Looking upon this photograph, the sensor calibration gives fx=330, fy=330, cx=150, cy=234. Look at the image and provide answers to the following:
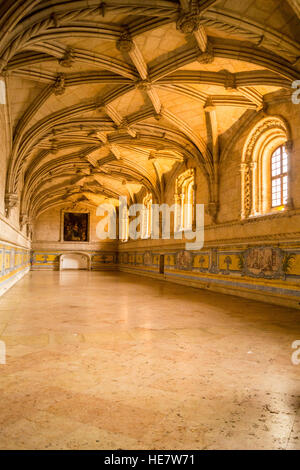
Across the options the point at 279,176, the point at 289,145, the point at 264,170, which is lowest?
the point at 279,176

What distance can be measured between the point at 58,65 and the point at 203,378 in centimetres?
875

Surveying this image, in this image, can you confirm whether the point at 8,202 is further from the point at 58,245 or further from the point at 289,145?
the point at 58,245

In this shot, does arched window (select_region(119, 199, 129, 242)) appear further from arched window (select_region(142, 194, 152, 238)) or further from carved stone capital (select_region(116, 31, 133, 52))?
carved stone capital (select_region(116, 31, 133, 52))

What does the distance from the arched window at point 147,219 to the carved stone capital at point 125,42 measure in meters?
14.4

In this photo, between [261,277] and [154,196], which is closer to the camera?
[261,277]

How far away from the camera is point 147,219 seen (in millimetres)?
22984

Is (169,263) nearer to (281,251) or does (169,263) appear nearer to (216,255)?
(216,255)

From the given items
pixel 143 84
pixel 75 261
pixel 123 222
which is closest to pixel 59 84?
pixel 143 84

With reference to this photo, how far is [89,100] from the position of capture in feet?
37.3

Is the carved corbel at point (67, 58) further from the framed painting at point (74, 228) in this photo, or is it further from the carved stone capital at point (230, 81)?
the framed painting at point (74, 228)

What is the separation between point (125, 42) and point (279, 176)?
5.95m

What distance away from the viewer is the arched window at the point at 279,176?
10073 mm

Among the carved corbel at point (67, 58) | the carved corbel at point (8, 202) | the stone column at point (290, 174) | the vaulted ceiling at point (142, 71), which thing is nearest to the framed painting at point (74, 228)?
the vaulted ceiling at point (142, 71)

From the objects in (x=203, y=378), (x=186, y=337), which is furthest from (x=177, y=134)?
(x=203, y=378)
